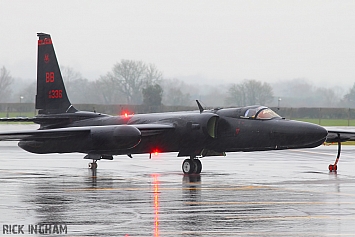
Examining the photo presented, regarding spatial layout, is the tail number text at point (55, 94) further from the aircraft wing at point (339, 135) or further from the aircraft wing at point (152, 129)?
the aircraft wing at point (339, 135)

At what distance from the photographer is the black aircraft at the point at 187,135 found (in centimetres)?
1948

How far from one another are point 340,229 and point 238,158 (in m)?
18.6

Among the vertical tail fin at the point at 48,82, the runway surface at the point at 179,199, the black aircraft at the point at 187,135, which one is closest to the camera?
the runway surface at the point at 179,199

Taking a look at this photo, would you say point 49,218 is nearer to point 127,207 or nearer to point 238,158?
point 127,207

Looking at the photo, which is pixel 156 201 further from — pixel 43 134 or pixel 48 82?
pixel 48 82

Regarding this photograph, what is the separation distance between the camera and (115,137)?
19203 mm

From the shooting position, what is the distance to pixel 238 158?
2883cm

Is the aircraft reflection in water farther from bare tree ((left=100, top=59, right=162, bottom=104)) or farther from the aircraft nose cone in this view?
bare tree ((left=100, top=59, right=162, bottom=104))

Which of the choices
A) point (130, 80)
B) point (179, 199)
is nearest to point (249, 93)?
point (130, 80)

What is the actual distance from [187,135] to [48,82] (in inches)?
243

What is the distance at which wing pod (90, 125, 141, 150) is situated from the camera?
63.1 feet

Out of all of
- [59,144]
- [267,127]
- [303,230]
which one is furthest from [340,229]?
[59,144]

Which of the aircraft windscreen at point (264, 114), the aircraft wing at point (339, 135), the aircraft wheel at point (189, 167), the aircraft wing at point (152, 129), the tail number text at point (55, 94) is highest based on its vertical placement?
the tail number text at point (55, 94)

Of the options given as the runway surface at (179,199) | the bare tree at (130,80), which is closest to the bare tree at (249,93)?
the bare tree at (130,80)
